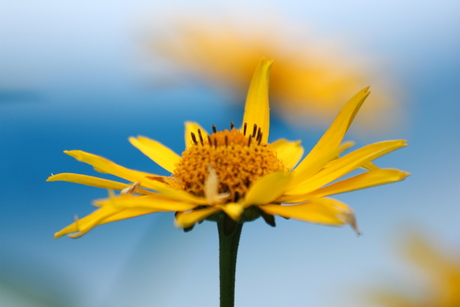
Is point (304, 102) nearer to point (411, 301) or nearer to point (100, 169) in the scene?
point (411, 301)

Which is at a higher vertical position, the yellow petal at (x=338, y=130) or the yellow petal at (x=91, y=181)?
the yellow petal at (x=338, y=130)

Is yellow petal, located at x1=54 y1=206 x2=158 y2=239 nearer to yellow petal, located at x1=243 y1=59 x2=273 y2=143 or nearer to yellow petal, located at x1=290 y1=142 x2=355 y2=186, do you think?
yellow petal, located at x1=290 y1=142 x2=355 y2=186

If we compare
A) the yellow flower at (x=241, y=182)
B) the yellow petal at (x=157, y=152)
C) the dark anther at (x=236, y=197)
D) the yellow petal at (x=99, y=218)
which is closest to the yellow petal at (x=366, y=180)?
the yellow flower at (x=241, y=182)

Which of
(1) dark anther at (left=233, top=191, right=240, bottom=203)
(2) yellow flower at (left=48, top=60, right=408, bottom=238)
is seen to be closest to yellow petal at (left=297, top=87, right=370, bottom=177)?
(2) yellow flower at (left=48, top=60, right=408, bottom=238)

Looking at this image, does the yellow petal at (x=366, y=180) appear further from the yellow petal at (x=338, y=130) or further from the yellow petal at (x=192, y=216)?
the yellow petal at (x=192, y=216)

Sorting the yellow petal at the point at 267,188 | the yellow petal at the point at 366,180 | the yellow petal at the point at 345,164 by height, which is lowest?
the yellow petal at the point at 267,188

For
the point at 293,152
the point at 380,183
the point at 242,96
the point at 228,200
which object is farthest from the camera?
the point at 242,96

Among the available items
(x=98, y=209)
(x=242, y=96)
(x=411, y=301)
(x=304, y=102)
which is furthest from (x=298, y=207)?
(x=304, y=102)
